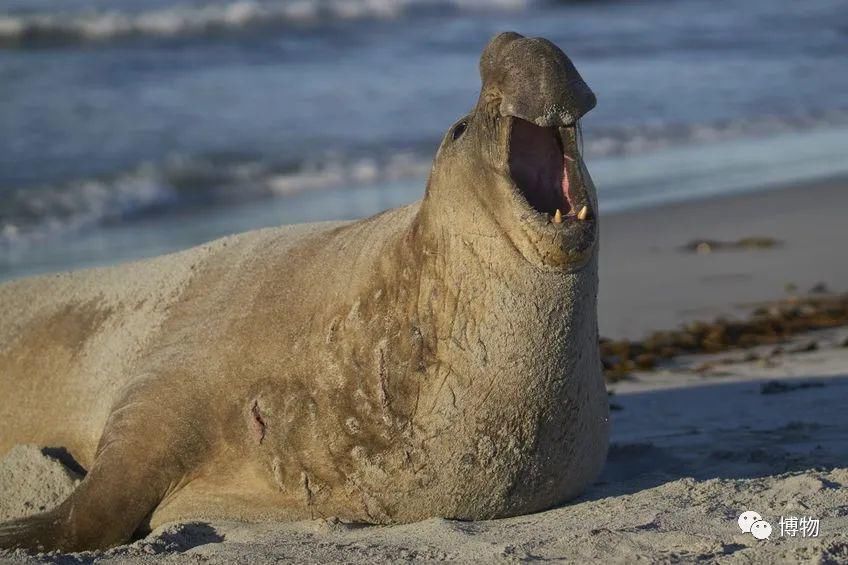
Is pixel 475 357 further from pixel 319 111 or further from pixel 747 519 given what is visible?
pixel 319 111

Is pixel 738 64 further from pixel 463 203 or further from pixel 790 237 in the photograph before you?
pixel 463 203

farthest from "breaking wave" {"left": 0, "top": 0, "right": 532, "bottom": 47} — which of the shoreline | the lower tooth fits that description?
the lower tooth

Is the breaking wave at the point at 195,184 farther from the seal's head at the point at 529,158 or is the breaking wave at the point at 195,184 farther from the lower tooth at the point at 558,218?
the lower tooth at the point at 558,218

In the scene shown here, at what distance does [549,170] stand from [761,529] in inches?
43.9

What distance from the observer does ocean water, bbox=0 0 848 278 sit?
37.2 feet

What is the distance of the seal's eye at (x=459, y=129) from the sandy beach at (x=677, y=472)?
3.53ft

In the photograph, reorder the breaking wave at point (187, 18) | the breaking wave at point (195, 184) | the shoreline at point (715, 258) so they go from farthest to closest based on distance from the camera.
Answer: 1. the breaking wave at point (187, 18)
2. the breaking wave at point (195, 184)
3. the shoreline at point (715, 258)

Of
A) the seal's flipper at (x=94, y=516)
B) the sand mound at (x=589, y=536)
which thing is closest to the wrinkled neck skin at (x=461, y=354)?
the sand mound at (x=589, y=536)

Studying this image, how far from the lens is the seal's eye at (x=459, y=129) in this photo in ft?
13.2

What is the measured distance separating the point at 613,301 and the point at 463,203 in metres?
4.52

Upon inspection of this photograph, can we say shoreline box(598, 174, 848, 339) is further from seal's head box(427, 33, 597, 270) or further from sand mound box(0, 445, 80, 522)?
seal's head box(427, 33, 597, 270)

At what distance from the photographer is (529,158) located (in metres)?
3.90

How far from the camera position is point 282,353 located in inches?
178

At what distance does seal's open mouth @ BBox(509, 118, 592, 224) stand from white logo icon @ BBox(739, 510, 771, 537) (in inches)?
37.9
